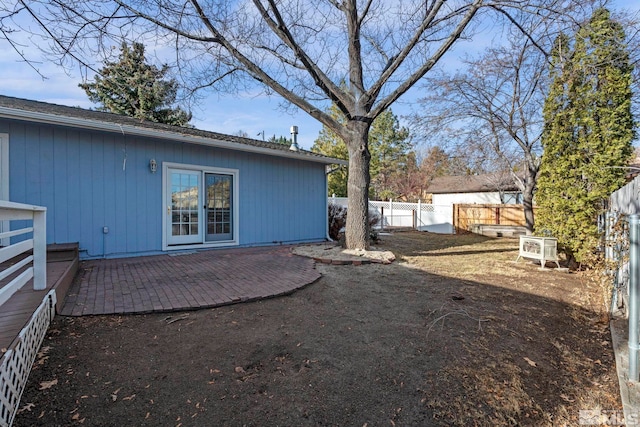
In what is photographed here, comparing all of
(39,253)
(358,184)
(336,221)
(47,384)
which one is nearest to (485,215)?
(336,221)

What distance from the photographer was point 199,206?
7.31 m

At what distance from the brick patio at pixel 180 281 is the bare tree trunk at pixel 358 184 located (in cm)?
146

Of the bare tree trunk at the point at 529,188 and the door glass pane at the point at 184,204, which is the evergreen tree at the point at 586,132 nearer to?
the bare tree trunk at the point at 529,188

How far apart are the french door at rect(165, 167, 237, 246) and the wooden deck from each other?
2133 millimetres

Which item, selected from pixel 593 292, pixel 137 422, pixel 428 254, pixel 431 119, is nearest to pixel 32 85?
pixel 137 422

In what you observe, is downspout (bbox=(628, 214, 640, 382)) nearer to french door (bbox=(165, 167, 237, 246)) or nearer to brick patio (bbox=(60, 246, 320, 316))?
brick patio (bbox=(60, 246, 320, 316))

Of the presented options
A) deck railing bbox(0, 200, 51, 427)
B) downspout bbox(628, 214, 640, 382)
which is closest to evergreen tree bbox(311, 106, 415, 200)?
deck railing bbox(0, 200, 51, 427)

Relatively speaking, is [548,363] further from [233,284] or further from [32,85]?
[32,85]

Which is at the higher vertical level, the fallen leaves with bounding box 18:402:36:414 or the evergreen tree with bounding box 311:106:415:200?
the evergreen tree with bounding box 311:106:415:200

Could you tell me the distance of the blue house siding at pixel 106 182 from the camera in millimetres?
5367

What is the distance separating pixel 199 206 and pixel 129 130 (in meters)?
2.14

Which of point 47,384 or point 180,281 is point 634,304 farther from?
point 180,281

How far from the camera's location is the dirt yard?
1843mm

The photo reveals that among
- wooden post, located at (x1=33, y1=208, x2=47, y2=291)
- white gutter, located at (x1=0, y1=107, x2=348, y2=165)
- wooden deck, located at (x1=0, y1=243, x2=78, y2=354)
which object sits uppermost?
white gutter, located at (x1=0, y1=107, x2=348, y2=165)
